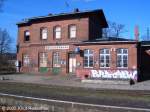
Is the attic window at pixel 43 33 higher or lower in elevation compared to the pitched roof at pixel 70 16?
lower

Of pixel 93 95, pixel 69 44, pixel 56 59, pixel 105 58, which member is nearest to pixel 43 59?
pixel 56 59

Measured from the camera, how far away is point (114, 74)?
3309 cm

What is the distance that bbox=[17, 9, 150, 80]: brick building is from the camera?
32.9 meters

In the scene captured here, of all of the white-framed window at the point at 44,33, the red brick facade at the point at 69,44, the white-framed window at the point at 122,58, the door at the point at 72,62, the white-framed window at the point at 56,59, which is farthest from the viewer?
the white-framed window at the point at 44,33

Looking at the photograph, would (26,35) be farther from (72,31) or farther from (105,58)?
(105,58)

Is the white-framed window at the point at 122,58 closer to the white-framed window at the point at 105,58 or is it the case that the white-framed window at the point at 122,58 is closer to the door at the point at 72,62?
the white-framed window at the point at 105,58

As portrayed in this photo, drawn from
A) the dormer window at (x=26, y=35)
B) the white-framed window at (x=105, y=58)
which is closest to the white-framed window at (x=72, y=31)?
the white-framed window at (x=105, y=58)

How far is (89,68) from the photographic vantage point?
34.8 metres

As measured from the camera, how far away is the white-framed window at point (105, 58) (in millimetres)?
33875

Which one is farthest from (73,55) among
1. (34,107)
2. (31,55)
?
(34,107)

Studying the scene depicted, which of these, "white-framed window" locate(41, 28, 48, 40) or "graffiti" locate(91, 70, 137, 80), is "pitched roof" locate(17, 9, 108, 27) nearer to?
"white-framed window" locate(41, 28, 48, 40)

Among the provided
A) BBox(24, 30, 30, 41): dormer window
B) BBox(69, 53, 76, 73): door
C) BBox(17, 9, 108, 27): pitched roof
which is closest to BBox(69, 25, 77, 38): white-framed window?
BBox(17, 9, 108, 27): pitched roof

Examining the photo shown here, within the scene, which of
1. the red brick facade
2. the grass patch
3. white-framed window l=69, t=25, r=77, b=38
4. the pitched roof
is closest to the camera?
the grass patch

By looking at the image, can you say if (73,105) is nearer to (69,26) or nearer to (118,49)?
(118,49)
